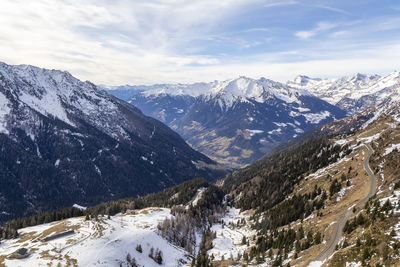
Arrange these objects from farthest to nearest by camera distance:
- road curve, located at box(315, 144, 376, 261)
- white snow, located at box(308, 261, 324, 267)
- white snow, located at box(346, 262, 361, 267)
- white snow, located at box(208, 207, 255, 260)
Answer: white snow, located at box(208, 207, 255, 260) < road curve, located at box(315, 144, 376, 261) < white snow, located at box(308, 261, 324, 267) < white snow, located at box(346, 262, 361, 267)

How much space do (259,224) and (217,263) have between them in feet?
155

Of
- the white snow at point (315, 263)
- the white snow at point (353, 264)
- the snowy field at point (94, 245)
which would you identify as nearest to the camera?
the white snow at point (353, 264)

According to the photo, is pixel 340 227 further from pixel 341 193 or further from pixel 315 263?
pixel 341 193

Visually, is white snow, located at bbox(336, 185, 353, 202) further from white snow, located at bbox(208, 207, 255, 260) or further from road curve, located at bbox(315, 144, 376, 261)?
white snow, located at bbox(208, 207, 255, 260)

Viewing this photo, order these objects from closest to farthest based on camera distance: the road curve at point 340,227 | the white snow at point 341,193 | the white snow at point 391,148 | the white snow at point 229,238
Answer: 1. the road curve at point 340,227
2. the white snow at point 341,193
3. the white snow at point 229,238
4. the white snow at point 391,148

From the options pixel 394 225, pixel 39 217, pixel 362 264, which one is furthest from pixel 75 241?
Answer: pixel 394 225

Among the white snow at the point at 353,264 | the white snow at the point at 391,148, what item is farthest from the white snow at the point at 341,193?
the white snow at the point at 353,264

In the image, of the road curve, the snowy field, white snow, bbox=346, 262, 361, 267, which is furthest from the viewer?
the snowy field

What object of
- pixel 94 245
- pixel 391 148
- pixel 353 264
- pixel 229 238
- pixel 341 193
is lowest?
pixel 229 238

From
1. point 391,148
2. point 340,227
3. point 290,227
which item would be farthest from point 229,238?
point 391,148

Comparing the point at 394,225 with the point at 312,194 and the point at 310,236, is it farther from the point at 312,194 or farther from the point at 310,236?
the point at 312,194

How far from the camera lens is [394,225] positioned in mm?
65688

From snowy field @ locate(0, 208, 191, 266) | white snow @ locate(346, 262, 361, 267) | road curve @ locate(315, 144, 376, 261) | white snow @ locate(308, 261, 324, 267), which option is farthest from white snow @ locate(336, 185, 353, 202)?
snowy field @ locate(0, 208, 191, 266)

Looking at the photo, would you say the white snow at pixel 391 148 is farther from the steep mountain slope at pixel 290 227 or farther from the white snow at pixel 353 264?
the white snow at pixel 353 264
